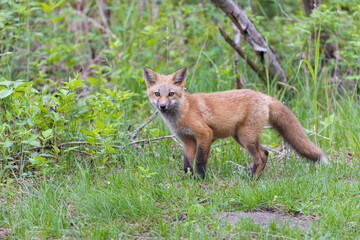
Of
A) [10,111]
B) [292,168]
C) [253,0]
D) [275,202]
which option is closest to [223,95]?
[292,168]

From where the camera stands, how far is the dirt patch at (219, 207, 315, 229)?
3465mm

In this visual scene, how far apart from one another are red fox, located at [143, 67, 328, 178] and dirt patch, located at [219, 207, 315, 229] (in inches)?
44.1

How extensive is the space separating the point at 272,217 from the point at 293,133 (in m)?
1.65

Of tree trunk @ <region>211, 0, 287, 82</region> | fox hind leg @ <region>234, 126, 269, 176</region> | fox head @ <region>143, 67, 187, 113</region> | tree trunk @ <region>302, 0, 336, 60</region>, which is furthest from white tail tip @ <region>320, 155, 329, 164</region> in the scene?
tree trunk @ <region>302, 0, 336, 60</region>

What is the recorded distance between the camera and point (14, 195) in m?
4.25


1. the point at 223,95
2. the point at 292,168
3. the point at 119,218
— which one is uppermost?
the point at 223,95

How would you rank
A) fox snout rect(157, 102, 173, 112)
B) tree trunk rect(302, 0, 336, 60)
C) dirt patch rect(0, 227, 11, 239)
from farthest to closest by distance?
tree trunk rect(302, 0, 336, 60), fox snout rect(157, 102, 173, 112), dirt patch rect(0, 227, 11, 239)

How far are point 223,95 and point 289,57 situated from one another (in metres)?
3.17

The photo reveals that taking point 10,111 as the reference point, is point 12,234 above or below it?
below

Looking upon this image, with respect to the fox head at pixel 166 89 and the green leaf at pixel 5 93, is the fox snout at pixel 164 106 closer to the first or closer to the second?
the fox head at pixel 166 89

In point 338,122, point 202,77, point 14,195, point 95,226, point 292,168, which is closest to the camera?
point 95,226

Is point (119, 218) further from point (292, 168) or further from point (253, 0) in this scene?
point (253, 0)

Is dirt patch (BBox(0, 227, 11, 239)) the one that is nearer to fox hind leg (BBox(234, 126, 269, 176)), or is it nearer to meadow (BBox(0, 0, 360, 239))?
meadow (BBox(0, 0, 360, 239))

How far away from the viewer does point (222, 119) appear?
4945 mm
